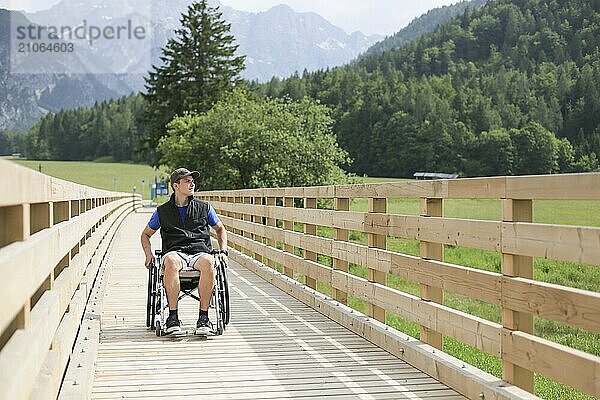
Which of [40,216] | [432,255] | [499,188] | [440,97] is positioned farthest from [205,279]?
[440,97]

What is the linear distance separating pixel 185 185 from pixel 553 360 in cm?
401

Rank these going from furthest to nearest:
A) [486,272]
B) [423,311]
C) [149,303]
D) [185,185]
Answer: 1. [185,185]
2. [149,303]
3. [423,311]
4. [486,272]

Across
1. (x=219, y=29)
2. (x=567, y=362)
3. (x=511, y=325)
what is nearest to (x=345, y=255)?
(x=511, y=325)

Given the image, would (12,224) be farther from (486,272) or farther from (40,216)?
(486,272)

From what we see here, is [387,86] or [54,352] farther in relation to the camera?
[387,86]

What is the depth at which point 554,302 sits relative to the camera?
3854 mm

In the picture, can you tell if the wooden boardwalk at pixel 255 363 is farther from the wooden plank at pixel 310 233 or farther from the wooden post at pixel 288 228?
the wooden post at pixel 288 228

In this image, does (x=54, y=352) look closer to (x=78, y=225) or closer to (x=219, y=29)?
(x=78, y=225)

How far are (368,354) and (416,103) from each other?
85784mm

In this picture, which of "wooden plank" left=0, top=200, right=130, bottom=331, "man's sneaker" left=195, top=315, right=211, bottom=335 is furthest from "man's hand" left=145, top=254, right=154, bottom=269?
"wooden plank" left=0, top=200, right=130, bottom=331

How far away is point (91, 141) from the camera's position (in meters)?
119

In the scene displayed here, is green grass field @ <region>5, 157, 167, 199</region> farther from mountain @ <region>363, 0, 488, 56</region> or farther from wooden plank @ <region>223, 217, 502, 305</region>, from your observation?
mountain @ <region>363, 0, 488, 56</region>

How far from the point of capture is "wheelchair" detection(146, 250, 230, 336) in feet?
22.6

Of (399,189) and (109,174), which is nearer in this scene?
(399,189)
